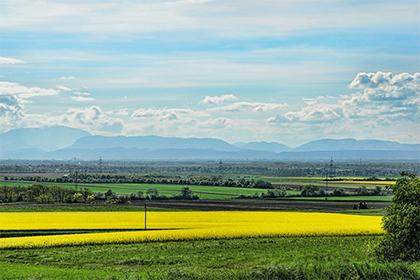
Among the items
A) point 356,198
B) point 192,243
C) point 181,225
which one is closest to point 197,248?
point 192,243

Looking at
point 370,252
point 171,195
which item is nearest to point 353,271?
point 370,252

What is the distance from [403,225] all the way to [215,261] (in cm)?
1039

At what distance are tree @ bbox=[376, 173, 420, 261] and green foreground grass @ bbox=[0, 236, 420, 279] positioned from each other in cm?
133

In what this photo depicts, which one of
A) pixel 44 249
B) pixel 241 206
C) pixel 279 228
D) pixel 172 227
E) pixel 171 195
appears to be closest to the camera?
pixel 44 249

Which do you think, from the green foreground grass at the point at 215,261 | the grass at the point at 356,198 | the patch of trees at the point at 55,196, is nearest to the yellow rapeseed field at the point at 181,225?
the green foreground grass at the point at 215,261

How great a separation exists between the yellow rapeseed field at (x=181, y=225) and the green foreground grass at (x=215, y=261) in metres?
1.84

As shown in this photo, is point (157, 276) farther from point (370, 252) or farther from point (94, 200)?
point (94, 200)

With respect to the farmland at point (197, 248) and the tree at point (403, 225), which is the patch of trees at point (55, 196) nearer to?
the farmland at point (197, 248)

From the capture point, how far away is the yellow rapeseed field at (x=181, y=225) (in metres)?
49.0

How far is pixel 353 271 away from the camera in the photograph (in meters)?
29.0

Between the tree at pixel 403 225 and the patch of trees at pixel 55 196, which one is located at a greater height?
the tree at pixel 403 225

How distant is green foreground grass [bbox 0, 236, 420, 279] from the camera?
94.3ft

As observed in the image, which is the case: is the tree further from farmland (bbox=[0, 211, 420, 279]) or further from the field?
the field

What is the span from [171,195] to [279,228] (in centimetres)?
5272
